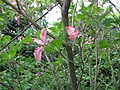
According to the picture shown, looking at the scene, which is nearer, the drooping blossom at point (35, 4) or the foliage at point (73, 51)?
the foliage at point (73, 51)

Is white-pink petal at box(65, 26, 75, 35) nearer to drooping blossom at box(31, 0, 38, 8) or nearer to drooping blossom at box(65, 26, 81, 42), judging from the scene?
drooping blossom at box(65, 26, 81, 42)

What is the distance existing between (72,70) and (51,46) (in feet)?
0.83

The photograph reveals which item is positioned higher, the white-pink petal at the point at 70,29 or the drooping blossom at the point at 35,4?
the drooping blossom at the point at 35,4

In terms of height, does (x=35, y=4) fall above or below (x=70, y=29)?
above

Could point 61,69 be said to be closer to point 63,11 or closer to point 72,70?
point 72,70

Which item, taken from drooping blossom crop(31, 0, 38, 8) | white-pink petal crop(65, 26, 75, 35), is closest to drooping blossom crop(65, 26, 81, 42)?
white-pink petal crop(65, 26, 75, 35)

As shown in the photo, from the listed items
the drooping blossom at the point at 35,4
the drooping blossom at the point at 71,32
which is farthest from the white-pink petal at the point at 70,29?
the drooping blossom at the point at 35,4

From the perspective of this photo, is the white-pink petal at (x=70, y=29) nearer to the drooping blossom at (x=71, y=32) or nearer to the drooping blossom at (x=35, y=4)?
the drooping blossom at (x=71, y=32)

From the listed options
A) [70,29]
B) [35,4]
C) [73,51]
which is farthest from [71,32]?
[35,4]

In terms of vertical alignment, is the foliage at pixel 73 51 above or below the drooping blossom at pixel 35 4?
below

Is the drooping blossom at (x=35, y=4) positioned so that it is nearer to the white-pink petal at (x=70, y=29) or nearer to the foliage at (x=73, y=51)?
the foliage at (x=73, y=51)

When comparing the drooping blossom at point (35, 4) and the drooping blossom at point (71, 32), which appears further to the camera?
the drooping blossom at point (35, 4)

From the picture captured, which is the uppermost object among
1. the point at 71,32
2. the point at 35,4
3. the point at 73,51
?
the point at 35,4

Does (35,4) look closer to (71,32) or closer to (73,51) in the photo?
(73,51)
